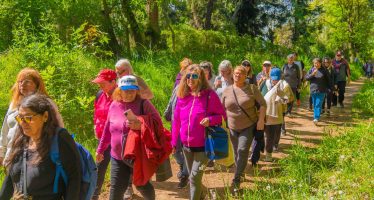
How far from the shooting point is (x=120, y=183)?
4.50 m

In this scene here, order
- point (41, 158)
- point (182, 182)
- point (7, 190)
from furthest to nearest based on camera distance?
point (182, 182) < point (7, 190) < point (41, 158)

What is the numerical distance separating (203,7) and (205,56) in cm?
1581

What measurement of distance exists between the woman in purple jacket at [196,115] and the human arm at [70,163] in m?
2.14

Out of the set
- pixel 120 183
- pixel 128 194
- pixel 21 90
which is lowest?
pixel 128 194

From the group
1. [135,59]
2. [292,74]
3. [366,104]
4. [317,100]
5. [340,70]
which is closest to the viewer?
[317,100]

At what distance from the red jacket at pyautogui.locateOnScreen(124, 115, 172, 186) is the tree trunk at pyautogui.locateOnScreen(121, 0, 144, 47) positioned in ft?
36.4

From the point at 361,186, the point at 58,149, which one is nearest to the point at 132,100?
the point at 58,149

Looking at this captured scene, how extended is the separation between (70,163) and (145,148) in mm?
1536

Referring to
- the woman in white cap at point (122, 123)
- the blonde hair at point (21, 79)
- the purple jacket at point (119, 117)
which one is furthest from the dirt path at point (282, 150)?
the blonde hair at point (21, 79)

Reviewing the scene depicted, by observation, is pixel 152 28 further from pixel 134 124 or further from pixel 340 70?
pixel 134 124

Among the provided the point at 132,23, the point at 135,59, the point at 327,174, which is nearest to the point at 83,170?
the point at 327,174

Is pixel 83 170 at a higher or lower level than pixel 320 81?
lower

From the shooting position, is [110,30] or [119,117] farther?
[110,30]

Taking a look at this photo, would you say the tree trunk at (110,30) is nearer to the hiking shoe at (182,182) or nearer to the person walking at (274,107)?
the person walking at (274,107)
